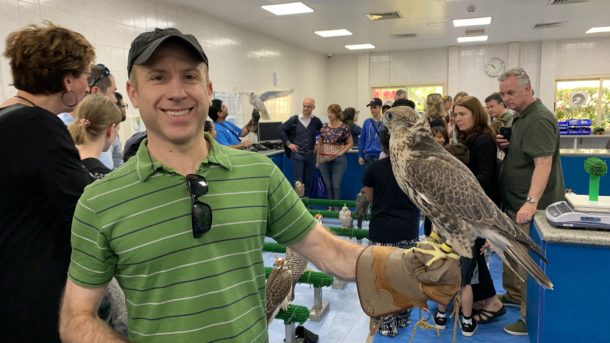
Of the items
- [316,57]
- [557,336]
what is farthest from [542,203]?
[316,57]

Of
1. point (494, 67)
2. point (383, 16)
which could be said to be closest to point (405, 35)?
point (383, 16)

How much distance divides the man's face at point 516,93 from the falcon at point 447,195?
55.8 inches

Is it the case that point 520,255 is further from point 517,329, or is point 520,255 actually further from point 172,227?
point 517,329

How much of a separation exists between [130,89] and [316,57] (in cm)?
1237

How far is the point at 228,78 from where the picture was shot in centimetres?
820

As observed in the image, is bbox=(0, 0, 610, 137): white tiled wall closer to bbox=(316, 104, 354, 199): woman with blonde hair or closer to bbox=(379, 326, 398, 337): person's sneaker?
bbox=(316, 104, 354, 199): woman with blonde hair

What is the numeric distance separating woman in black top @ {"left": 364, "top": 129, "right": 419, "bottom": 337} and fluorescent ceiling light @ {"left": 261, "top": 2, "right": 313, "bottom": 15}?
4.77 metres

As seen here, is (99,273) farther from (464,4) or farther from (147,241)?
(464,4)

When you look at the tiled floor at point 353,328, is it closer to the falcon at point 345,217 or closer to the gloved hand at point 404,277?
the falcon at point 345,217

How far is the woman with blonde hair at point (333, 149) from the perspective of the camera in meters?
6.60

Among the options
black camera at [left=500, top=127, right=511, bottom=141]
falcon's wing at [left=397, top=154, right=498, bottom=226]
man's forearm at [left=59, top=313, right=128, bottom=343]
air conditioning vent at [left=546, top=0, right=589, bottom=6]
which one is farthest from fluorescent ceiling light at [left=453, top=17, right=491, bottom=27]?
man's forearm at [left=59, top=313, right=128, bottom=343]

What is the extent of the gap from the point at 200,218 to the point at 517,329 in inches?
119

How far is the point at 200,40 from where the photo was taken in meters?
7.45

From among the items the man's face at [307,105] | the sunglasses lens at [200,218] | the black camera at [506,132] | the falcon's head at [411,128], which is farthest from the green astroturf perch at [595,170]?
the man's face at [307,105]
